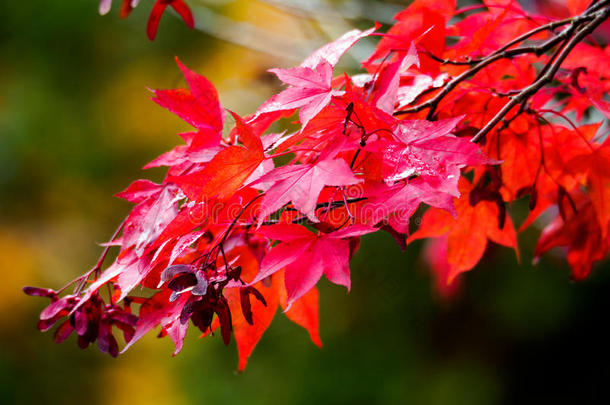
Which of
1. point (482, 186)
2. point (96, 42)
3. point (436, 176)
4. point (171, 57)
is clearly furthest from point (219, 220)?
point (96, 42)

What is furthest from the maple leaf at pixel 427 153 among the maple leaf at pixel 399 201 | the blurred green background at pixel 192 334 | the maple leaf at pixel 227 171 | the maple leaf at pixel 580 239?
the blurred green background at pixel 192 334

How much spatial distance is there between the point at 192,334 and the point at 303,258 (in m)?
2.41

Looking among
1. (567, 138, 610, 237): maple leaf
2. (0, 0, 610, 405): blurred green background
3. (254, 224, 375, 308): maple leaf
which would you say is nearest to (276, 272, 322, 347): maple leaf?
(254, 224, 375, 308): maple leaf

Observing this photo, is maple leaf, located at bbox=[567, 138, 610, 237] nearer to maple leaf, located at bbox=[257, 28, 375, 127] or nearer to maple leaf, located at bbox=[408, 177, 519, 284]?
maple leaf, located at bbox=[408, 177, 519, 284]

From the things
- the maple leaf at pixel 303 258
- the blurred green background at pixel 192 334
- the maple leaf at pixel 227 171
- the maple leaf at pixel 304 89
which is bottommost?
the blurred green background at pixel 192 334

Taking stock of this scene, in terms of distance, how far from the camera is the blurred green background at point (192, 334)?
276 centimetres

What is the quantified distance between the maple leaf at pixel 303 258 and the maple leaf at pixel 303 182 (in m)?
0.05

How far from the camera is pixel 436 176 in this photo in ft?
1.58

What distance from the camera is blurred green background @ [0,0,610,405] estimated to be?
109 inches

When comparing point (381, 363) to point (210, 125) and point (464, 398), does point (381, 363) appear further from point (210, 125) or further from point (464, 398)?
point (210, 125)

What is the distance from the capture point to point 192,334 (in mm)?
2771

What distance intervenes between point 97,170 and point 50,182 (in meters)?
0.37

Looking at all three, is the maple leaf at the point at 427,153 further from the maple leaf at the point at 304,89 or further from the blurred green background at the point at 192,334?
the blurred green background at the point at 192,334

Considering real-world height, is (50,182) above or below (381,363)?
above
